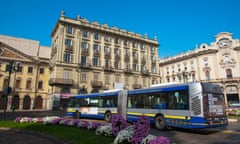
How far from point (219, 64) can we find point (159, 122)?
4232 centimetres

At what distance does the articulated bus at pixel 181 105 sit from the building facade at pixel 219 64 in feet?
101

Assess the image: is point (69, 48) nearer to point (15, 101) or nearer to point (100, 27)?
point (100, 27)

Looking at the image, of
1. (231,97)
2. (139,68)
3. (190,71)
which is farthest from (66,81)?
(231,97)

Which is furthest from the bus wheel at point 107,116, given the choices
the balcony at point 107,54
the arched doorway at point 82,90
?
the balcony at point 107,54

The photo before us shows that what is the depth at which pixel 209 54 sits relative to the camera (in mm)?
47906

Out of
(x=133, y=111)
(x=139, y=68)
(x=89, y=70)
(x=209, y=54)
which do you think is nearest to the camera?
(x=133, y=111)

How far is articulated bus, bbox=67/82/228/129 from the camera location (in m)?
9.89

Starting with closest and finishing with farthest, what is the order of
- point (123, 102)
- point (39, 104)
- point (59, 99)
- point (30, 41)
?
point (123, 102) → point (59, 99) → point (39, 104) → point (30, 41)

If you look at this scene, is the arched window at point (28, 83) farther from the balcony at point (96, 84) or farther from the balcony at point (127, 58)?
the balcony at point (127, 58)

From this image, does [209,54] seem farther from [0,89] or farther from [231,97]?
[0,89]

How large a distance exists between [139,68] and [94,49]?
1317 cm

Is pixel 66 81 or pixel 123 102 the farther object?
pixel 66 81

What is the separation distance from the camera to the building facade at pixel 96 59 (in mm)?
34844

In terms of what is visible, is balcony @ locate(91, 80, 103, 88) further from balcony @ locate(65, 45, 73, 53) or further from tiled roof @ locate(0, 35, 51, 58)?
tiled roof @ locate(0, 35, 51, 58)
